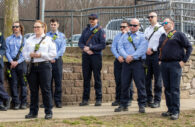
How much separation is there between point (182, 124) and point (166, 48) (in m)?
1.61

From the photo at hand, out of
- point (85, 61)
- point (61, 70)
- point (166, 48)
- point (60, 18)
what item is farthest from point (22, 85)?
point (60, 18)

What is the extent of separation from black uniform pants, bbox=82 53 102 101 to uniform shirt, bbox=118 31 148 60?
1.03 m

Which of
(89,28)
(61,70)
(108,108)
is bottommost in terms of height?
(108,108)

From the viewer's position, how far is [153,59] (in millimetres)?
10102

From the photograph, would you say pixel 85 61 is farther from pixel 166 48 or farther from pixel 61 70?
pixel 166 48

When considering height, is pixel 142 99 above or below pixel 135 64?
below

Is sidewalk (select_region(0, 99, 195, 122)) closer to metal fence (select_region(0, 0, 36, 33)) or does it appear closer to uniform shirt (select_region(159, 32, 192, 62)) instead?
uniform shirt (select_region(159, 32, 192, 62))

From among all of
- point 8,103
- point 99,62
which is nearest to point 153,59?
point 99,62

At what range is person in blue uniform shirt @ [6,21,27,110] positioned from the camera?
9922mm


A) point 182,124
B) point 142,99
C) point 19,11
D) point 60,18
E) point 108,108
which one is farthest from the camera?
point 60,18

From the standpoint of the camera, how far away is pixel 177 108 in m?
8.64

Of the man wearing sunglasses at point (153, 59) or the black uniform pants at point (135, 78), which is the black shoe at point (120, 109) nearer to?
the black uniform pants at point (135, 78)

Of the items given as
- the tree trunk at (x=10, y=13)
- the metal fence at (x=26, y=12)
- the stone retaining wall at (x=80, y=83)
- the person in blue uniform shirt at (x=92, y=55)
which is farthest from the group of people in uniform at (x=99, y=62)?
the metal fence at (x=26, y=12)

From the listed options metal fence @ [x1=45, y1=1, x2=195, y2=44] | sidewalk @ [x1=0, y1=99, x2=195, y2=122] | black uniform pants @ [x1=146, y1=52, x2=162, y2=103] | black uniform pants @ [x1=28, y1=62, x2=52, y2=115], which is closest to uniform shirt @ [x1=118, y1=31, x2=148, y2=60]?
black uniform pants @ [x1=146, y1=52, x2=162, y2=103]
